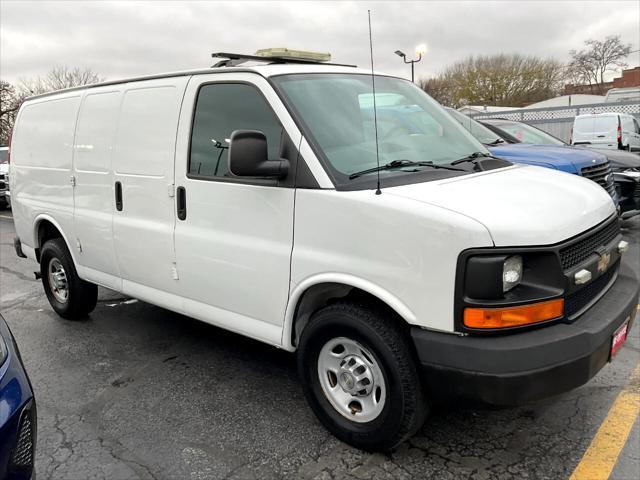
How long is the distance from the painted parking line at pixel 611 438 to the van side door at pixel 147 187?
2.62 m

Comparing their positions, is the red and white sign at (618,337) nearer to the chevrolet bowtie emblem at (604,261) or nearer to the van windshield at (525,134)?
the chevrolet bowtie emblem at (604,261)

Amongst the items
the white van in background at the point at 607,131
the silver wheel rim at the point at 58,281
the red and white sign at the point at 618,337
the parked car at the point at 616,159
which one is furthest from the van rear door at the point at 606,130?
the silver wheel rim at the point at 58,281

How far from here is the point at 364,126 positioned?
3146 millimetres

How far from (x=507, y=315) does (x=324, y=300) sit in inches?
41.6

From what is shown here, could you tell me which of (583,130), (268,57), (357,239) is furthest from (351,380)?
(583,130)

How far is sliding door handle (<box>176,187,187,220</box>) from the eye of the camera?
3.51 m

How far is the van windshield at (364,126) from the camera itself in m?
2.92

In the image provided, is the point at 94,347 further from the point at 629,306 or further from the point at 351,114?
the point at 629,306

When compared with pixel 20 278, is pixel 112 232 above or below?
above

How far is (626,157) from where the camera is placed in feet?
26.1

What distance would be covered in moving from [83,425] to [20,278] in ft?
15.1

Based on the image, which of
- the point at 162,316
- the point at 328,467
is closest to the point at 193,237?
the point at 328,467

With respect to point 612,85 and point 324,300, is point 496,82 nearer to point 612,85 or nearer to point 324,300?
point 612,85

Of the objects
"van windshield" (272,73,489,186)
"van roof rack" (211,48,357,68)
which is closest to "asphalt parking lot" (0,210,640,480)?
"van windshield" (272,73,489,186)
